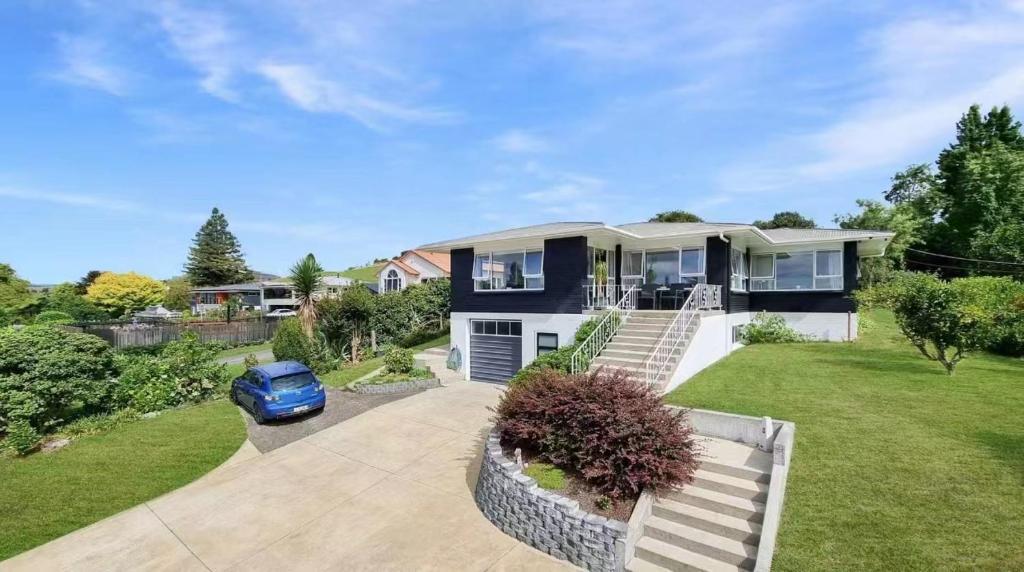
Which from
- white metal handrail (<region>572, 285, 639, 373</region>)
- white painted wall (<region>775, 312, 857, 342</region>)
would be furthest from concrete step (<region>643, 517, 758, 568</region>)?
white painted wall (<region>775, 312, 857, 342</region>)

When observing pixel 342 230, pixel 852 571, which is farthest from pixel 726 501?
pixel 342 230

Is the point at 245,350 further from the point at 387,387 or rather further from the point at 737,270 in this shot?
the point at 737,270

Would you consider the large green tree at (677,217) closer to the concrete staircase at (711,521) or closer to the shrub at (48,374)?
the concrete staircase at (711,521)

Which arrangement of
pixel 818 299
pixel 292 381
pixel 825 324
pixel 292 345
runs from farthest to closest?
pixel 292 345 < pixel 818 299 < pixel 825 324 < pixel 292 381

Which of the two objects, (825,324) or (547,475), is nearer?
(547,475)

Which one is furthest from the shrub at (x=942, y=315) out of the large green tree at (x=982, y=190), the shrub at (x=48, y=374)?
the large green tree at (x=982, y=190)

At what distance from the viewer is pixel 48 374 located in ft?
34.5

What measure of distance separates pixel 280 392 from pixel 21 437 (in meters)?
5.01

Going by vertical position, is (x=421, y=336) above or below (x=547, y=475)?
above

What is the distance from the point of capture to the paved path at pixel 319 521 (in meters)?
5.91

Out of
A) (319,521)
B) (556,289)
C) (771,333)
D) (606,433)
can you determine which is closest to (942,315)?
(771,333)

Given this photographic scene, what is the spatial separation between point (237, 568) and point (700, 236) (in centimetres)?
1444

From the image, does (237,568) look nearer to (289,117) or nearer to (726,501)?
(726,501)

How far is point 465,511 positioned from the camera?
6965 millimetres
